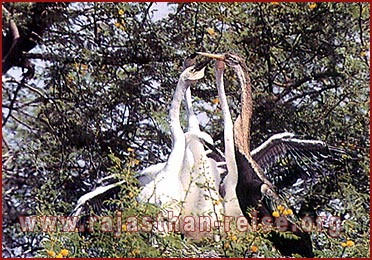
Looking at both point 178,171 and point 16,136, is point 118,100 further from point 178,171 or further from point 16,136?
point 178,171

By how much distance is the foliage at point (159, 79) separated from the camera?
1918 mm

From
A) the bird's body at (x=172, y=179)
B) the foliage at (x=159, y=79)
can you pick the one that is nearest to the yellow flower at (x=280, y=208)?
the bird's body at (x=172, y=179)

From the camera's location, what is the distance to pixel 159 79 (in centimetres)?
198

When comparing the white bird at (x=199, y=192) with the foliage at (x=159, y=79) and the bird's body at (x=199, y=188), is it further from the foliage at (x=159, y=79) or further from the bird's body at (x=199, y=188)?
the foliage at (x=159, y=79)

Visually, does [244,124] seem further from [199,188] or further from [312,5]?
[312,5]

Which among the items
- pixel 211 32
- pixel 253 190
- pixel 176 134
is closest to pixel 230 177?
pixel 253 190

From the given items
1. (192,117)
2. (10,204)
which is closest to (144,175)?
(192,117)

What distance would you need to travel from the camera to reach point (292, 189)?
180 cm

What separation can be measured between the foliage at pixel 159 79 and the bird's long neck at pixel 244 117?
0.25 metres

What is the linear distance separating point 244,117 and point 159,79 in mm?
481

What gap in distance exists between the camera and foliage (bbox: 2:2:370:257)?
1918 millimetres

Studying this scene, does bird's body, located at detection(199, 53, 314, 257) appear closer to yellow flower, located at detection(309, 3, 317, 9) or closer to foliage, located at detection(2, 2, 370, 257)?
foliage, located at detection(2, 2, 370, 257)

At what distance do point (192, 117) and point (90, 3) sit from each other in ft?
1.71

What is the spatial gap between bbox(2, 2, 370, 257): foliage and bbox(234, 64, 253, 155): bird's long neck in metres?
0.25
